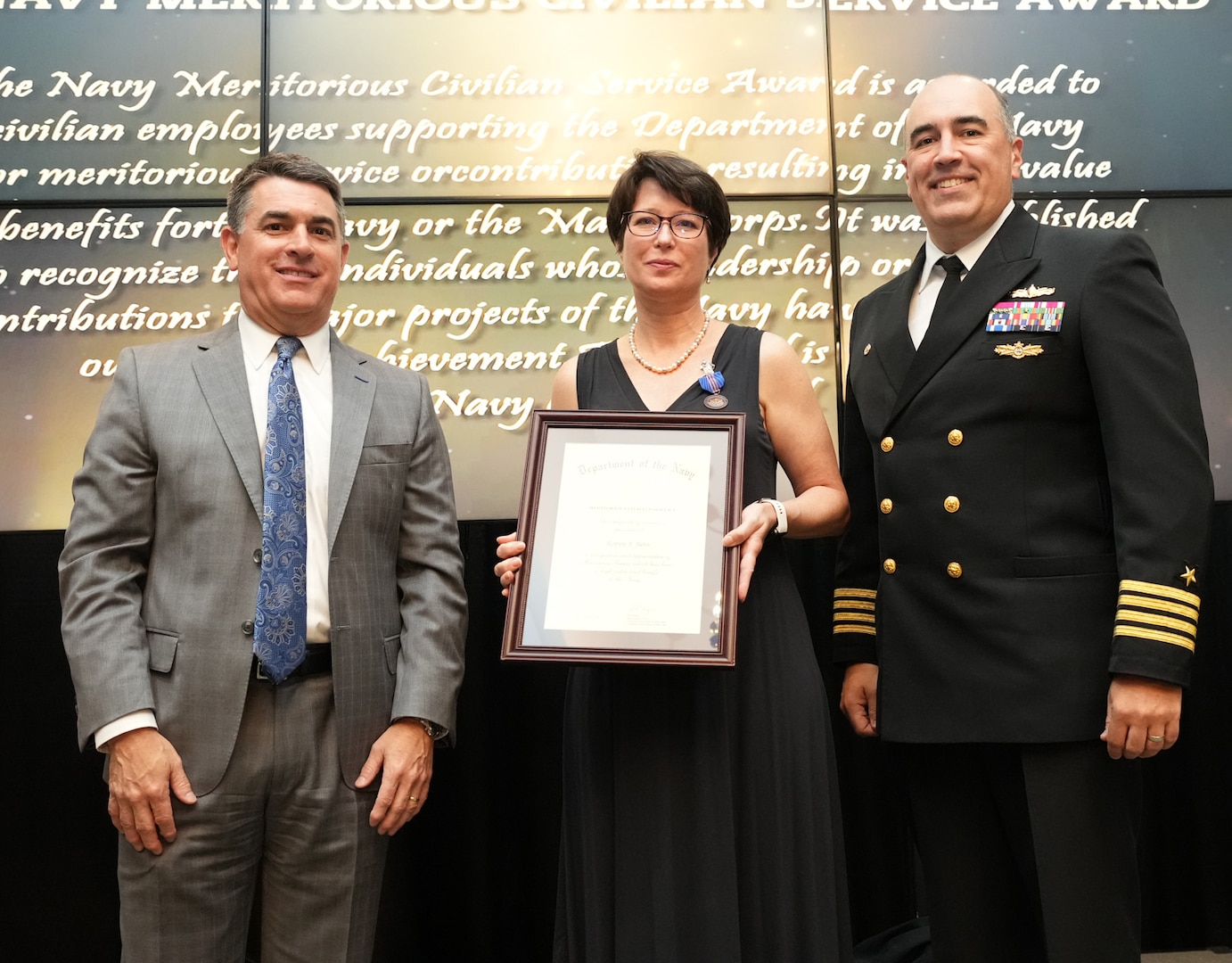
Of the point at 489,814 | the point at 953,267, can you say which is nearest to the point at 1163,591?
the point at 953,267

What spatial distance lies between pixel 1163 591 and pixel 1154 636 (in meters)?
0.08

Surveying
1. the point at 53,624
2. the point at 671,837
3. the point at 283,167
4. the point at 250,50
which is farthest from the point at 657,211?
the point at 53,624

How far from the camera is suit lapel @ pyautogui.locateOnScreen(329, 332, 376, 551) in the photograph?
1.99 metres

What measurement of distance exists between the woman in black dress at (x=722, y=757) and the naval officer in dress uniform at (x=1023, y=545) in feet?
0.58

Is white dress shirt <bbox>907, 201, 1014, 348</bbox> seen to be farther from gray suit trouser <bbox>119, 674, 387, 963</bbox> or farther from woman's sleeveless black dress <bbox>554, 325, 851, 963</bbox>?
gray suit trouser <bbox>119, 674, 387, 963</bbox>

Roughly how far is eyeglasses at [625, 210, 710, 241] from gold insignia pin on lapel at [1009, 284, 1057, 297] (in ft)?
2.12

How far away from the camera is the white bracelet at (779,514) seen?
76.6 inches

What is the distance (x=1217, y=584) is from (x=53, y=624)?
3470mm

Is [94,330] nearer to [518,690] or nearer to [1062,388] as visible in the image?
[518,690]

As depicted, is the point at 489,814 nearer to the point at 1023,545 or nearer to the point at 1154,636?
the point at 1023,545

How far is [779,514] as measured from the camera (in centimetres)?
196

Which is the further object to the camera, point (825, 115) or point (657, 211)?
point (825, 115)

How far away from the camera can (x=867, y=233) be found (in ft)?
11.1

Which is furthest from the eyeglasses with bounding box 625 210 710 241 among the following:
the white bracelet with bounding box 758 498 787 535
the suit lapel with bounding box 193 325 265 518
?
the suit lapel with bounding box 193 325 265 518
